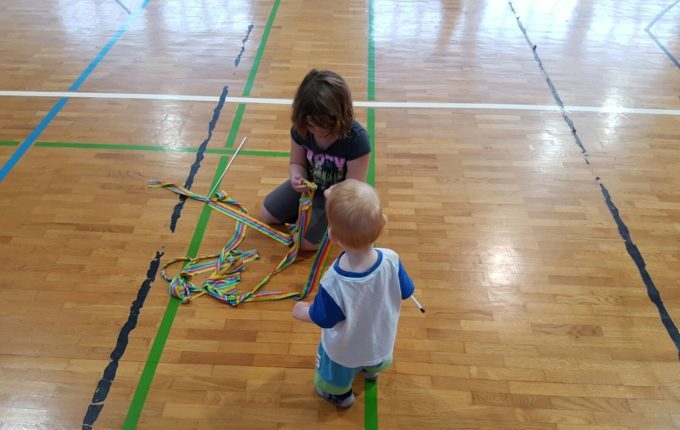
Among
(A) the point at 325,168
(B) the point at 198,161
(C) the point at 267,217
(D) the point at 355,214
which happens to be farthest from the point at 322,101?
(B) the point at 198,161

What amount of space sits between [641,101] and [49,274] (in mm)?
4750

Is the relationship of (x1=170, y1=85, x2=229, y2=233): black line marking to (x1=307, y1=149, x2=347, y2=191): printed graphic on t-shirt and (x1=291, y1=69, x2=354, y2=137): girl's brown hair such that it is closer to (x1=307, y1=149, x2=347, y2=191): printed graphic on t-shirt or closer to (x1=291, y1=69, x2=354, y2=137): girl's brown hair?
(x1=307, y1=149, x2=347, y2=191): printed graphic on t-shirt

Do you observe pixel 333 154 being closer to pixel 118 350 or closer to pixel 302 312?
pixel 302 312

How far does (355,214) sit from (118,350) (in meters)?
1.63

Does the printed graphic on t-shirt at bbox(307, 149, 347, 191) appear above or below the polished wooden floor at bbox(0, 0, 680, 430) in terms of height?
above

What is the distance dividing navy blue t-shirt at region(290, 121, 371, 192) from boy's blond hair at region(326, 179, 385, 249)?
3.20 ft

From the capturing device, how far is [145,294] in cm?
268

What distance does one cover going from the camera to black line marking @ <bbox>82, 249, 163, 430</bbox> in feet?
7.21

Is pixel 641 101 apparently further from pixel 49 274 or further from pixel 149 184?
pixel 49 274

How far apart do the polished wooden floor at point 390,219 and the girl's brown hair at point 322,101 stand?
993mm

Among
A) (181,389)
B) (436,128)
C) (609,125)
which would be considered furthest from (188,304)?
(609,125)

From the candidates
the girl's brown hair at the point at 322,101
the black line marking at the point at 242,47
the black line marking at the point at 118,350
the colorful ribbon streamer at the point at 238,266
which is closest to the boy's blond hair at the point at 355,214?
the girl's brown hair at the point at 322,101

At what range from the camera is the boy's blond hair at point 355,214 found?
151cm

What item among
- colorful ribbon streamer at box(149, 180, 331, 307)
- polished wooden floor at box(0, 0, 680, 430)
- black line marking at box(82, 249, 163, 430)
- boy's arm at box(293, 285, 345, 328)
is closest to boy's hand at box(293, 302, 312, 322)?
boy's arm at box(293, 285, 345, 328)
